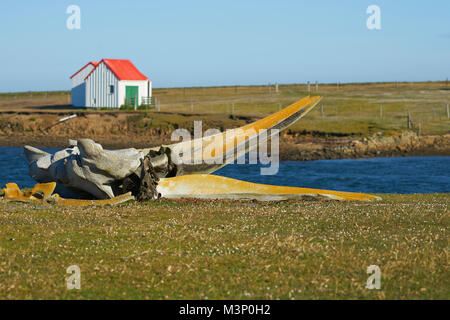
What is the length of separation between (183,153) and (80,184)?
4789 millimetres

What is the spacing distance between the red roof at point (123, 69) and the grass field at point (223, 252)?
2277 inches

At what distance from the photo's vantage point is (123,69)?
7794 cm

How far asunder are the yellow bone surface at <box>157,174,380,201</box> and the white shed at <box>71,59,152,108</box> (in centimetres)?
5378

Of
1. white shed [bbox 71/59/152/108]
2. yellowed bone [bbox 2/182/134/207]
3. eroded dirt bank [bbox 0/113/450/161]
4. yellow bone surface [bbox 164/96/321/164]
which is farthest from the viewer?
white shed [bbox 71/59/152/108]

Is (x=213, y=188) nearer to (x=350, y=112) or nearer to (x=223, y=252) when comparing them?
(x=223, y=252)

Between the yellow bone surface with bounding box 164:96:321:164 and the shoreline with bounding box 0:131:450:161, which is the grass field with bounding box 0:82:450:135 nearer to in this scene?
the shoreline with bounding box 0:131:450:161

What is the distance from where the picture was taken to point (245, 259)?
13.0 metres

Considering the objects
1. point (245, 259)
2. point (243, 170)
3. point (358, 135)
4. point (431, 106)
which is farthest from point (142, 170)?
point (431, 106)

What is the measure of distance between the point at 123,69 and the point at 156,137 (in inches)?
654

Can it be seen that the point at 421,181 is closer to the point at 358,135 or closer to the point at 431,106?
the point at 358,135

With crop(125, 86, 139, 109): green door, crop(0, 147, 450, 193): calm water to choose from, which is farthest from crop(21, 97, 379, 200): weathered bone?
crop(125, 86, 139, 109): green door

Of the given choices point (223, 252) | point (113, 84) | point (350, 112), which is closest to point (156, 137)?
point (113, 84)

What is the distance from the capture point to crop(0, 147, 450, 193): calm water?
1671 inches

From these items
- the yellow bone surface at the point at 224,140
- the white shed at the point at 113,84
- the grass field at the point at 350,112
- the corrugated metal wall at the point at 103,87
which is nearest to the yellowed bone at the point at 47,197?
the yellow bone surface at the point at 224,140
